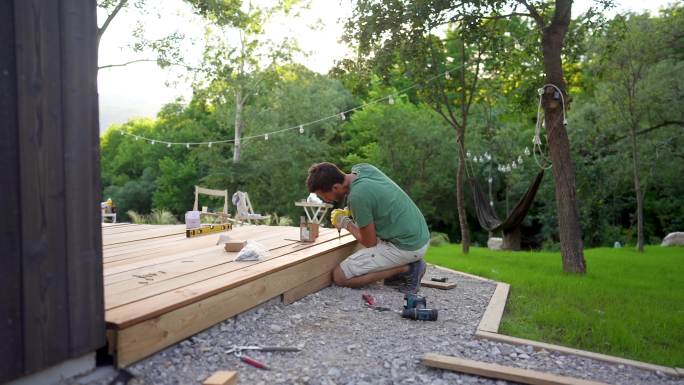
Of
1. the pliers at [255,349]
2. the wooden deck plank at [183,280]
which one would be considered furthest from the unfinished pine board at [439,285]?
the pliers at [255,349]

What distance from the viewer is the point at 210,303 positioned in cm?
224

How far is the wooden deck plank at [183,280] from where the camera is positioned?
6.77 feet

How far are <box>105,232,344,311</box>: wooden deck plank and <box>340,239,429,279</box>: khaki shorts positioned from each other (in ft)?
1.33

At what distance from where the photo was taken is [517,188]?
607 inches

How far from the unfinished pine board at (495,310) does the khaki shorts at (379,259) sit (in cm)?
57

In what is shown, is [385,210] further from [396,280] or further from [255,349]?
[255,349]

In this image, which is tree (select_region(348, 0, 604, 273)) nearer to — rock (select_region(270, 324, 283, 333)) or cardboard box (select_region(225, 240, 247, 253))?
cardboard box (select_region(225, 240, 247, 253))

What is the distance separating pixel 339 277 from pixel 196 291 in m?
1.45

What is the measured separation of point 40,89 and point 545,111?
15.0 feet

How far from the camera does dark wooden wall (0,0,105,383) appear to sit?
1.45 m

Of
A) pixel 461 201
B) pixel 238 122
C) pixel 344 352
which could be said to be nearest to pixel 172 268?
pixel 344 352

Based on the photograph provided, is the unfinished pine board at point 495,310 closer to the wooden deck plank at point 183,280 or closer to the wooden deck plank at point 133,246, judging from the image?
the wooden deck plank at point 183,280

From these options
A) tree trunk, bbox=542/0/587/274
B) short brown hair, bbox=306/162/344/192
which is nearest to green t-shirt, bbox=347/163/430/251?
short brown hair, bbox=306/162/344/192

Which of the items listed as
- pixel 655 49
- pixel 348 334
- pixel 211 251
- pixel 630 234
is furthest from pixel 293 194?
pixel 348 334
